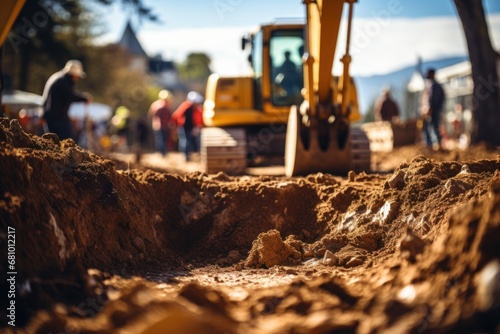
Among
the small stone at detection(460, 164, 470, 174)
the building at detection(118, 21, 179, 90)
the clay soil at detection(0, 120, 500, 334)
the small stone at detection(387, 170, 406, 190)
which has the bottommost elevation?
the clay soil at detection(0, 120, 500, 334)

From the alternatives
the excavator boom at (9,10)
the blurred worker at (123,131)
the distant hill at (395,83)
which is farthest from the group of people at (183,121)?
the distant hill at (395,83)

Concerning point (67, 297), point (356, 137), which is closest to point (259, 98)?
point (356, 137)

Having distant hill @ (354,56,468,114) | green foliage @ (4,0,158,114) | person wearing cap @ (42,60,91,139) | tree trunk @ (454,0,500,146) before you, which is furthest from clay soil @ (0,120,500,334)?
distant hill @ (354,56,468,114)

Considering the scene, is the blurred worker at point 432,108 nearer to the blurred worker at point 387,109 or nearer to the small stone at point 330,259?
the blurred worker at point 387,109

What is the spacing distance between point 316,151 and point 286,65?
9.96 ft

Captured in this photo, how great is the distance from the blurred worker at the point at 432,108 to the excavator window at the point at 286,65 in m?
4.46

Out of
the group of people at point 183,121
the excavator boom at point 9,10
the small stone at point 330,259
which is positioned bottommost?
the small stone at point 330,259

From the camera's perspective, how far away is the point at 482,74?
1838cm

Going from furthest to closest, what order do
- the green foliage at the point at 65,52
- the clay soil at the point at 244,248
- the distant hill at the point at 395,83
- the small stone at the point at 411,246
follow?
the distant hill at the point at 395,83, the green foliage at the point at 65,52, the small stone at the point at 411,246, the clay soil at the point at 244,248

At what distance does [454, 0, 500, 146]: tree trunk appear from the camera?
17891 millimetres

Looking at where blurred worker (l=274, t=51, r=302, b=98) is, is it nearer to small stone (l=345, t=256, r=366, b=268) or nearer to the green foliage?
small stone (l=345, t=256, r=366, b=268)

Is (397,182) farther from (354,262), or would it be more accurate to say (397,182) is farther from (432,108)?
(432,108)

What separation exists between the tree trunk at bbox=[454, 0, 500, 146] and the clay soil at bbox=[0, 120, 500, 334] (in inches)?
384

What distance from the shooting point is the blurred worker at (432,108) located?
17.5 meters
